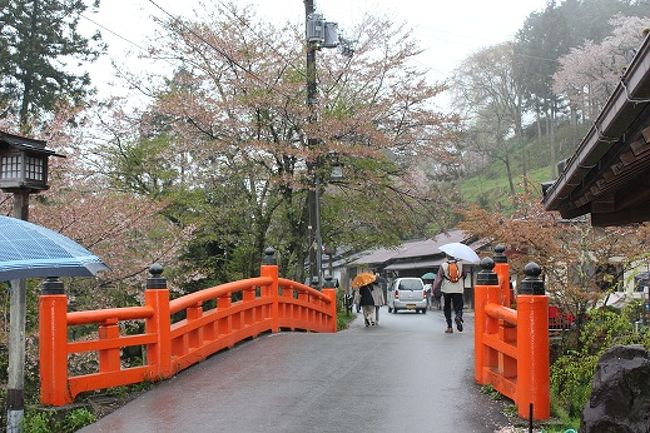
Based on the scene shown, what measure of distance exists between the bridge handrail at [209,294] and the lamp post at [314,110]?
641cm

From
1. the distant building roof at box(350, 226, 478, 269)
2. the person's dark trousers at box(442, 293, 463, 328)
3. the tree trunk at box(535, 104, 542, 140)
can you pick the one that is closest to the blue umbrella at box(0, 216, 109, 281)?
the person's dark trousers at box(442, 293, 463, 328)

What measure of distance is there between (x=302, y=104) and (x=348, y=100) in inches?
100

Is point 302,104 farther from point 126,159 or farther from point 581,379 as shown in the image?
point 581,379

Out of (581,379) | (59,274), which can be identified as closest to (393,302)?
(581,379)

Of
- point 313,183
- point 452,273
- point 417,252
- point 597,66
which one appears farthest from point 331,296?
point 597,66

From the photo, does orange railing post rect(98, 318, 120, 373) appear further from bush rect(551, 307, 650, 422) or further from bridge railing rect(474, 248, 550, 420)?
bush rect(551, 307, 650, 422)

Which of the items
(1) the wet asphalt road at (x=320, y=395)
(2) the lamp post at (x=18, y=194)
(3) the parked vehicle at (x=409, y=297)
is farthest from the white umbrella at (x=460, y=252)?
(3) the parked vehicle at (x=409, y=297)

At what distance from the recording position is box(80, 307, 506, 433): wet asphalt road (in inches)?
266

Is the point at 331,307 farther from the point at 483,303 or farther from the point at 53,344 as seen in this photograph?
the point at 53,344

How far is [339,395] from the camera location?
25.6ft

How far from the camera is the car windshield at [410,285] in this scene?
111 feet

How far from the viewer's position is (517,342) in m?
6.52

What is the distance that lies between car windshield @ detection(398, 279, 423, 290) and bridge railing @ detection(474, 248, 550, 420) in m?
25.5

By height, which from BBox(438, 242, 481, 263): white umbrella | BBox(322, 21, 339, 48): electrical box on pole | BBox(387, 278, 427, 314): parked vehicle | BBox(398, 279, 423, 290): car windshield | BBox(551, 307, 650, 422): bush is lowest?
BBox(387, 278, 427, 314): parked vehicle
